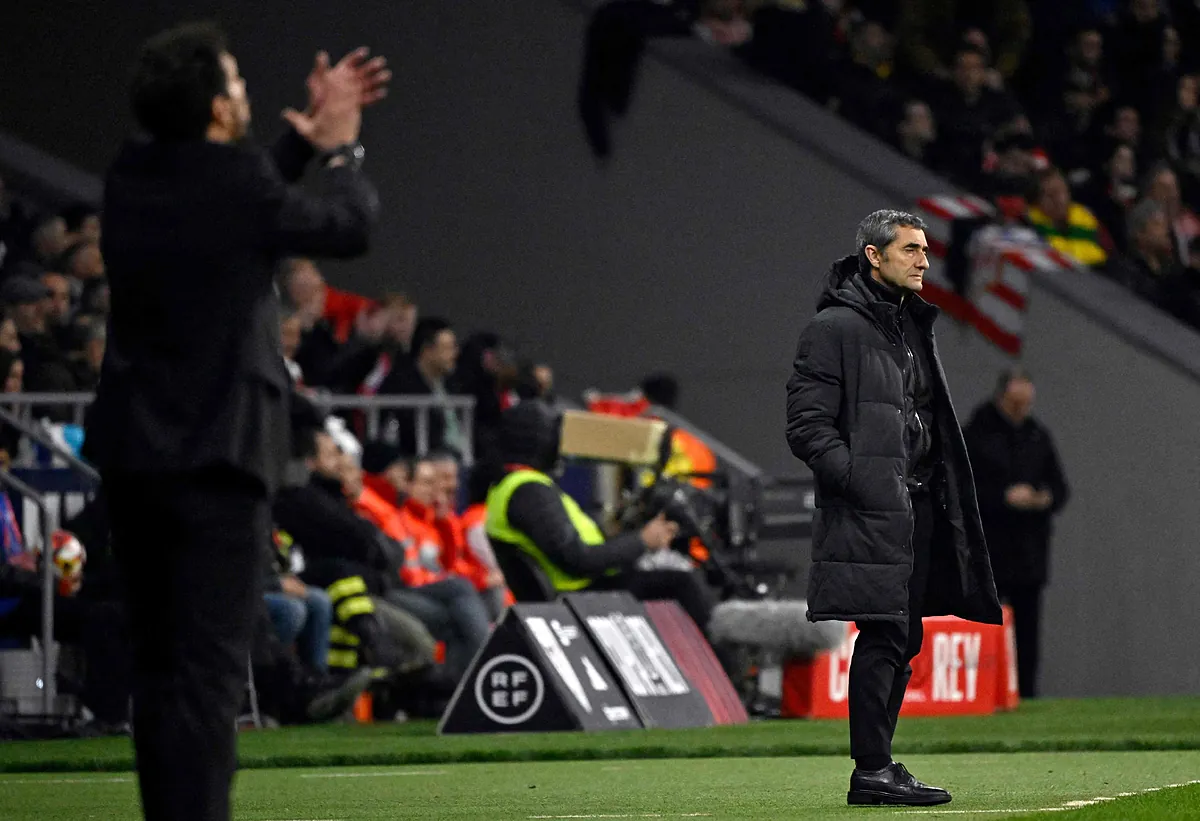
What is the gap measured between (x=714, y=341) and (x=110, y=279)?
1665 centimetres

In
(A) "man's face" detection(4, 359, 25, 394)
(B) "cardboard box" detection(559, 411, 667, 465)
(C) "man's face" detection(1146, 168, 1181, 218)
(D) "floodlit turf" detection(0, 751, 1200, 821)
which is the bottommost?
(D) "floodlit turf" detection(0, 751, 1200, 821)

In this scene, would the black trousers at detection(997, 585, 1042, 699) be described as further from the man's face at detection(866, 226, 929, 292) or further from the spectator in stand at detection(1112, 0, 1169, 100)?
the man's face at detection(866, 226, 929, 292)

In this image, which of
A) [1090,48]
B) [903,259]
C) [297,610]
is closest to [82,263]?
[297,610]

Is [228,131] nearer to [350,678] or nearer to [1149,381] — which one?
[350,678]

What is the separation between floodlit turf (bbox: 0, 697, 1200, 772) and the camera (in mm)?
12000

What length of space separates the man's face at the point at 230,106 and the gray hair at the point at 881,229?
3.51m

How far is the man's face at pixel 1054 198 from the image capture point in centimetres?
2161

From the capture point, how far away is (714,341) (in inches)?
870

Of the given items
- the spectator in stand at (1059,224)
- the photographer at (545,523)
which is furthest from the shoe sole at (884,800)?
the spectator in stand at (1059,224)

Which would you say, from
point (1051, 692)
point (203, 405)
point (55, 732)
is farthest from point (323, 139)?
point (1051, 692)

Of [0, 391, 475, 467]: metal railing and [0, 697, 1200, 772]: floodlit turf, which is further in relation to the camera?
[0, 391, 475, 467]: metal railing

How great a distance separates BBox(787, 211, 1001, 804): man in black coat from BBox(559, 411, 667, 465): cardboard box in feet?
25.3

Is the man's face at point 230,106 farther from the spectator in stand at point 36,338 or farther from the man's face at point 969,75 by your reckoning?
the man's face at point 969,75

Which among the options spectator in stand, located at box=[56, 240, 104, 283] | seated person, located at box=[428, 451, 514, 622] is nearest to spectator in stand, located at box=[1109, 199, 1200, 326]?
seated person, located at box=[428, 451, 514, 622]
